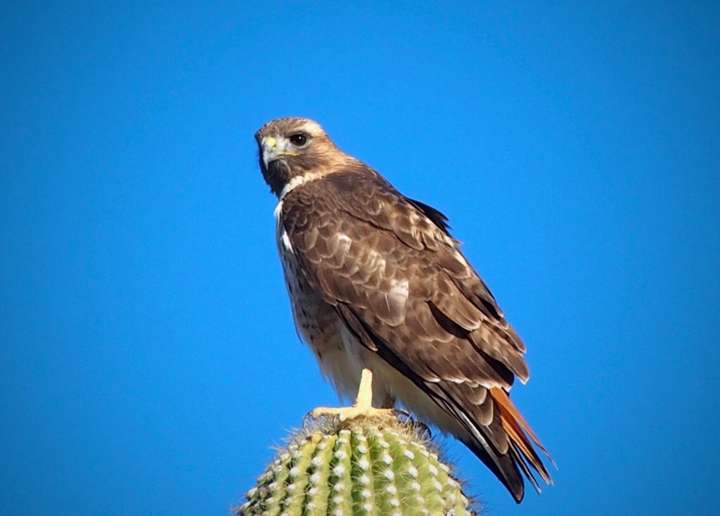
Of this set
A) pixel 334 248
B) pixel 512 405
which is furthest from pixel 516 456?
pixel 334 248

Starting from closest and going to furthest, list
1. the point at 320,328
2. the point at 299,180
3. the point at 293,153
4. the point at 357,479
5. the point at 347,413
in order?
the point at 357,479 < the point at 347,413 < the point at 320,328 < the point at 299,180 < the point at 293,153

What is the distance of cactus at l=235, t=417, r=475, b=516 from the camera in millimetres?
3422

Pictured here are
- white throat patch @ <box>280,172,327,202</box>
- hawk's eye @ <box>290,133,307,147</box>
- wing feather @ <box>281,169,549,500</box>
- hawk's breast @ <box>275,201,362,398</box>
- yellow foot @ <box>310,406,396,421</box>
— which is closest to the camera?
yellow foot @ <box>310,406,396,421</box>

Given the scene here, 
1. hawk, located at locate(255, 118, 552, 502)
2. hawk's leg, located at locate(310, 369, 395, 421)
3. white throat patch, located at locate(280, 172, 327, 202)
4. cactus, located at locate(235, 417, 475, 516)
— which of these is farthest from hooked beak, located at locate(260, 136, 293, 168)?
cactus, located at locate(235, 417, 475, 516)

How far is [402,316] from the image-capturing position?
219 inches

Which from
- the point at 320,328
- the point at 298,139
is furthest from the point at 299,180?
the point at 320,328

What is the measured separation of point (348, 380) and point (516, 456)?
53.4 inches

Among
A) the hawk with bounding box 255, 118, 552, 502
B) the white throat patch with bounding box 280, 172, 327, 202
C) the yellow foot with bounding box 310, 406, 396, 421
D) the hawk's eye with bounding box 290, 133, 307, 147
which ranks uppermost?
the hawk's eye with bounding box 290, 133, 307, 147

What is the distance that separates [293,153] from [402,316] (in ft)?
6.13

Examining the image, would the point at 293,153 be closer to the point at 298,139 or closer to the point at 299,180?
the point at 298,139

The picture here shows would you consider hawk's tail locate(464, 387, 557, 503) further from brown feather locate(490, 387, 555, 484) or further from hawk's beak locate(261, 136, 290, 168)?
hawk's beak locate(261, 136, 290, 168)

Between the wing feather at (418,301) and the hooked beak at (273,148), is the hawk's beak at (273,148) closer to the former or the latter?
the hooked beak at (273,148)

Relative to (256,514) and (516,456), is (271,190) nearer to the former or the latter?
(516,456)

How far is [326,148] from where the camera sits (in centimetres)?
694
